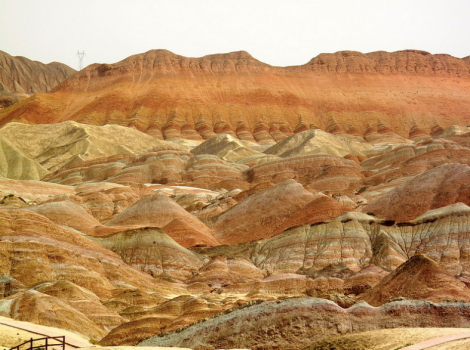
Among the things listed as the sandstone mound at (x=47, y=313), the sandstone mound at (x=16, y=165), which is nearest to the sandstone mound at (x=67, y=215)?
the sandstone mound at (x=47, y=313)

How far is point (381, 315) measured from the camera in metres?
32.9

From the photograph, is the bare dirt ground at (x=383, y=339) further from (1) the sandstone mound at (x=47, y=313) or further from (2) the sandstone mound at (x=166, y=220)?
(2) the sandstone mound at (x=166, y=220)

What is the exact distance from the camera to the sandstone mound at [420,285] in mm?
42250

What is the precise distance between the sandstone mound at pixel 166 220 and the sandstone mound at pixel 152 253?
1175cm

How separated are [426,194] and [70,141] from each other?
9180 cm

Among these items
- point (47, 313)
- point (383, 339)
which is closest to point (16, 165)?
point (47, 313)

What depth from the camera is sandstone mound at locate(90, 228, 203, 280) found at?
246 feet

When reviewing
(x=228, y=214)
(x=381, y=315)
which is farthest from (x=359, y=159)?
(x=381, y=315)

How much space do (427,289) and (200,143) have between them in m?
145

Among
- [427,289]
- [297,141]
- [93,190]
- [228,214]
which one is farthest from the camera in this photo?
[297,141]

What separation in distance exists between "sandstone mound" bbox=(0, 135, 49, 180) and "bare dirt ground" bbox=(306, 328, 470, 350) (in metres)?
118

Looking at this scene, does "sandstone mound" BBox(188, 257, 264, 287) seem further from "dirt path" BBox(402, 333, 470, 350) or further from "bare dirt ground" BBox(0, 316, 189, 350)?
"dirt path" BBox(402, 333, 470, 350)

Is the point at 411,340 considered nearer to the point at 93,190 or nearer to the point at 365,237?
the point at 365,237

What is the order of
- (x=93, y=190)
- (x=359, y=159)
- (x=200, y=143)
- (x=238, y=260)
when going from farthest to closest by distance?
(x=200, y=143), (x=359, y=159), (x=93, y=190), (x=238, y=260)
